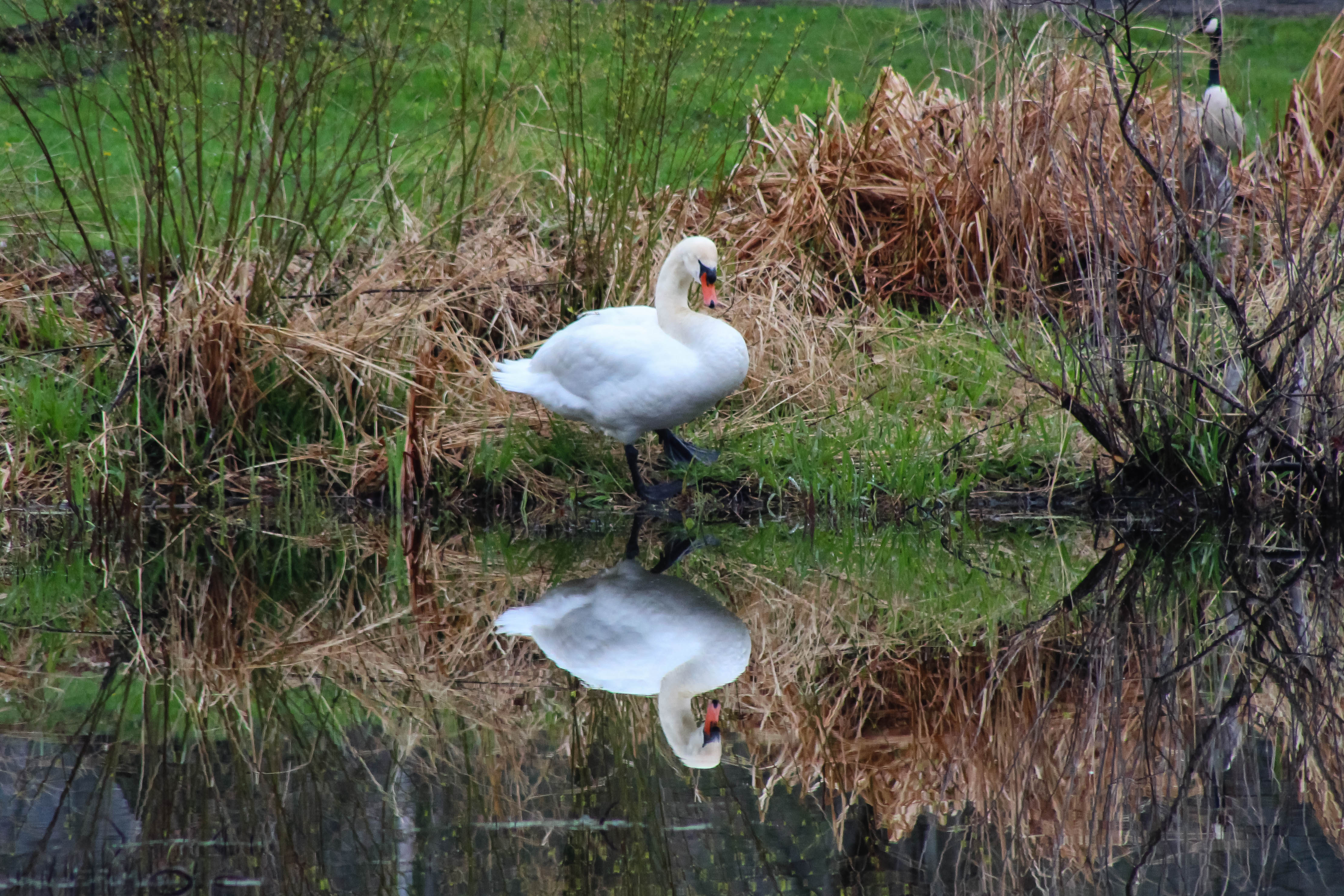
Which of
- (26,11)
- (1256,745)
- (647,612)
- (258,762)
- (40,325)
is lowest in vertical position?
(40,325)

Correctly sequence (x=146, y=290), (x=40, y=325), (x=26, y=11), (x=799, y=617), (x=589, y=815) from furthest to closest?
(x=40, y=325) → (x=146, y=290) → (x=26, y=11) → (x=799, y=617) → (x=589, y=815)

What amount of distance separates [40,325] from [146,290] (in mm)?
809

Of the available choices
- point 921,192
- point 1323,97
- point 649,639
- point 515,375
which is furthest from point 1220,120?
point 649,639

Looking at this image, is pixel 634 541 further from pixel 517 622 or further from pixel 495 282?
pixel 495 282

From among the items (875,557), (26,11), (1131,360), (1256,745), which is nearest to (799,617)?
(875,557)

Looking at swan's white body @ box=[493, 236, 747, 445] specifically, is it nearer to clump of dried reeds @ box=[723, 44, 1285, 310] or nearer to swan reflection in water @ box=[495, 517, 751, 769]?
swan reflection in water @ box=[495, 517, 751, 769]

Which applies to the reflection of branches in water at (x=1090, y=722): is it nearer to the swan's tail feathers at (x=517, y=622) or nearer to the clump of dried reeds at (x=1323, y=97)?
the swan's tail feathers at (x=517, y=622)

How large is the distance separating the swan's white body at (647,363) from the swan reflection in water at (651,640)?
80cm

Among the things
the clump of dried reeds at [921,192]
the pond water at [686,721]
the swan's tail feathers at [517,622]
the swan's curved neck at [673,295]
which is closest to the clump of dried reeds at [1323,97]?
the clump of dried reeds at [921,192]

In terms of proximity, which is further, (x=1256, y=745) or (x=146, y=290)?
(x=146, y=290)

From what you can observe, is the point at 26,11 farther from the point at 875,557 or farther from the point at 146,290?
the point at 875,557

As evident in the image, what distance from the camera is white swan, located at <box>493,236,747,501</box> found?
497cm

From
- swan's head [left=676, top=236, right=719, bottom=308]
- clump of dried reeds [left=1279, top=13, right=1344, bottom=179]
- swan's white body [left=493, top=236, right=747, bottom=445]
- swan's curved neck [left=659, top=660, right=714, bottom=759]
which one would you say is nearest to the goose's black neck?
clump of dried reeds [left=1279, top=13, right=1344, bottom=179]

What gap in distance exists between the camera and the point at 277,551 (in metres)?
4.98
